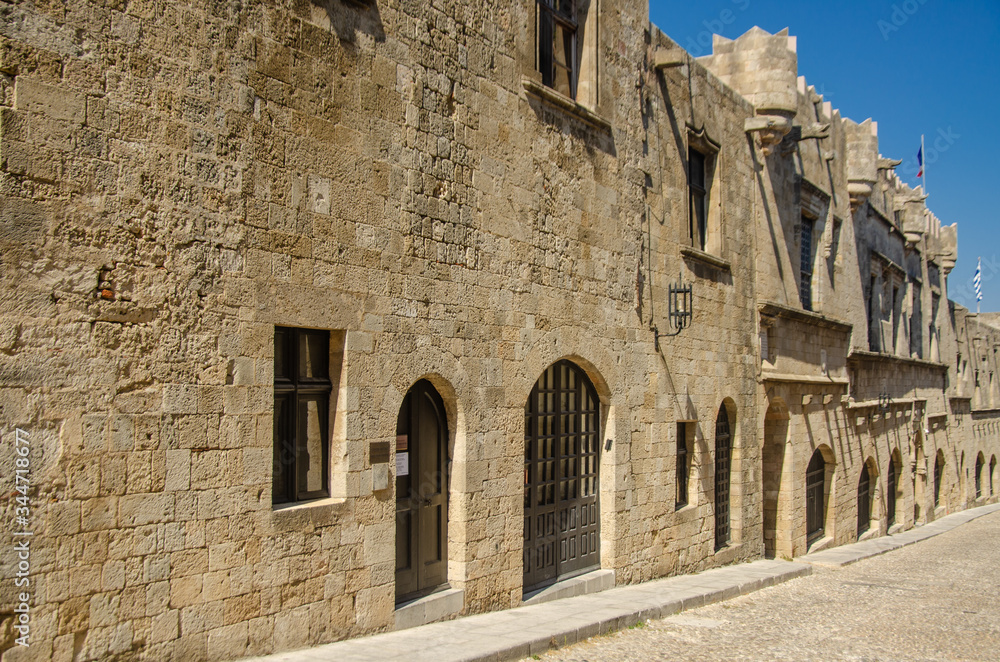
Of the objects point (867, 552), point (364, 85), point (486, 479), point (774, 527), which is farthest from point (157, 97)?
point (867, 552)

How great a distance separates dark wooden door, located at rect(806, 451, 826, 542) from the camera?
1590cm

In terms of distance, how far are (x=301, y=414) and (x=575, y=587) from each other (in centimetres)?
393

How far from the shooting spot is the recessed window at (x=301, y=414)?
5.83m

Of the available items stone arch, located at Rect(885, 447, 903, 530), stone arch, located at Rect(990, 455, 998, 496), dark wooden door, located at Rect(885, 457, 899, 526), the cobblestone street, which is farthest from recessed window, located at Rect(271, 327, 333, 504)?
stone arch, located at Rect(990, 455, 998, 496)

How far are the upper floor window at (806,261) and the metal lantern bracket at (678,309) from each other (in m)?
5.78

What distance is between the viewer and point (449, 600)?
22.8ft

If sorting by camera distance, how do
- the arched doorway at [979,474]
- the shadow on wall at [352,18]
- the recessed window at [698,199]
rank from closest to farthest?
the shadow on wall at [352,18], the recessed window at [698,199], the arched doorway at [979,474]

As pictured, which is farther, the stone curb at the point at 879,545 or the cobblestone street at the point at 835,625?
the stone curb at the point at 879,545

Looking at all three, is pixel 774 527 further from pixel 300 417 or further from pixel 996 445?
pixel 996 445

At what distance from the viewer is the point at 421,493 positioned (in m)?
7.01

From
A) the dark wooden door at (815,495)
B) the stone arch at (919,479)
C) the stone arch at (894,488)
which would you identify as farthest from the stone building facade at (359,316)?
the stone arch at (919,479)

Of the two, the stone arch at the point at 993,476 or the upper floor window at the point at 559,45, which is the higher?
the upper floor window at the point at 559,45

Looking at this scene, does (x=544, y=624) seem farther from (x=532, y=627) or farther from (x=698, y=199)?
(x=698, y=199)

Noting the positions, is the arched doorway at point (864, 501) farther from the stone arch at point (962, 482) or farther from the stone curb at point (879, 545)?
the stone arch at point (962, 482)
